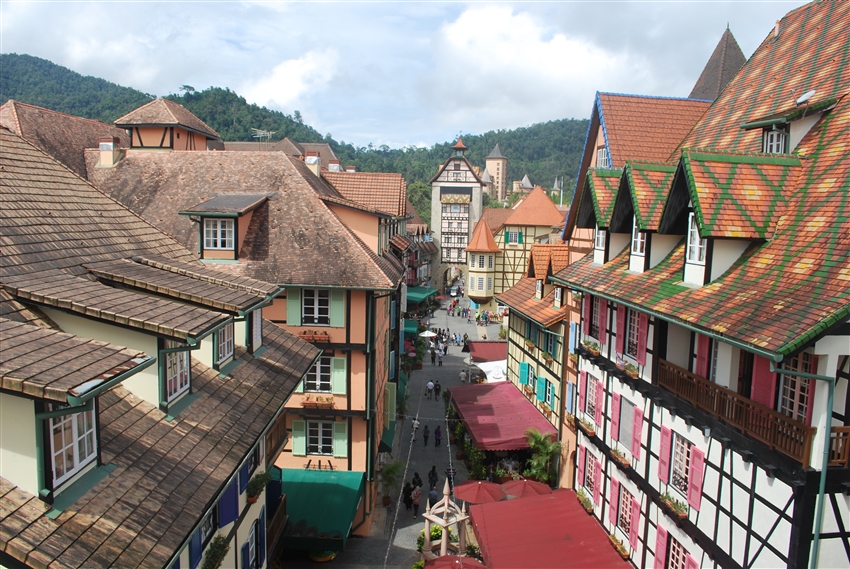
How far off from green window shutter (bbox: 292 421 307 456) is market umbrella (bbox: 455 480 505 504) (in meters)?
5.17

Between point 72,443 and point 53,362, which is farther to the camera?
point 72,443

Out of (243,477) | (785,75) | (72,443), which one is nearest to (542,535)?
(243,477)

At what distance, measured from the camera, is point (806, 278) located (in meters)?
9.58

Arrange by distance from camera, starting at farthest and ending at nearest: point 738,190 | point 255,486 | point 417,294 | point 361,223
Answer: point 417,294 → point 361,223 → point 255,486 → point 738,190

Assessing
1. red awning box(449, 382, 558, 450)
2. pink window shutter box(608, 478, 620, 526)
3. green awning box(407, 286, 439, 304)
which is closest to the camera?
pink window shutter box(608, 478, 620, 526)

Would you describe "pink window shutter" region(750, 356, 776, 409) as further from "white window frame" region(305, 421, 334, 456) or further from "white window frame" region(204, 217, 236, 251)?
"white window frame" region(204, 217, 236, 251)

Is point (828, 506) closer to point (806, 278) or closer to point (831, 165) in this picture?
point (806, 278)

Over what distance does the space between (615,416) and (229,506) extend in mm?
10071

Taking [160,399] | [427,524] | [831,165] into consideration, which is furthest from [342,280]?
[831,165]

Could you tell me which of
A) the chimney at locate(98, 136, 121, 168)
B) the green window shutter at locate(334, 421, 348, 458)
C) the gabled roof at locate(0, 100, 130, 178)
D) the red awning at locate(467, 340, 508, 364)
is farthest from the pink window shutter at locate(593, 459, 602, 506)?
the gabled roof at locate(0, 100, 130, 178)

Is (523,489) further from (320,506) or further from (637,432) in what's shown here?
(320,506)

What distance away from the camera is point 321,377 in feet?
67.9

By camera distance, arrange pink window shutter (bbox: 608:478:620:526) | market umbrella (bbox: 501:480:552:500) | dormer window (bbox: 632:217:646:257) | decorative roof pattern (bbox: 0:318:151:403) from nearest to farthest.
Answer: decorative roof pattern (bbox: 0:318:151:403) < dormer window (bbox: 632:217:646:257) < pink window shutter (bbox: 608:478:620:526) < market umbrella (bbox: 501:480:552:500)

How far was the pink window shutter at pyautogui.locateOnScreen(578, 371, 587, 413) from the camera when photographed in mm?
18984
